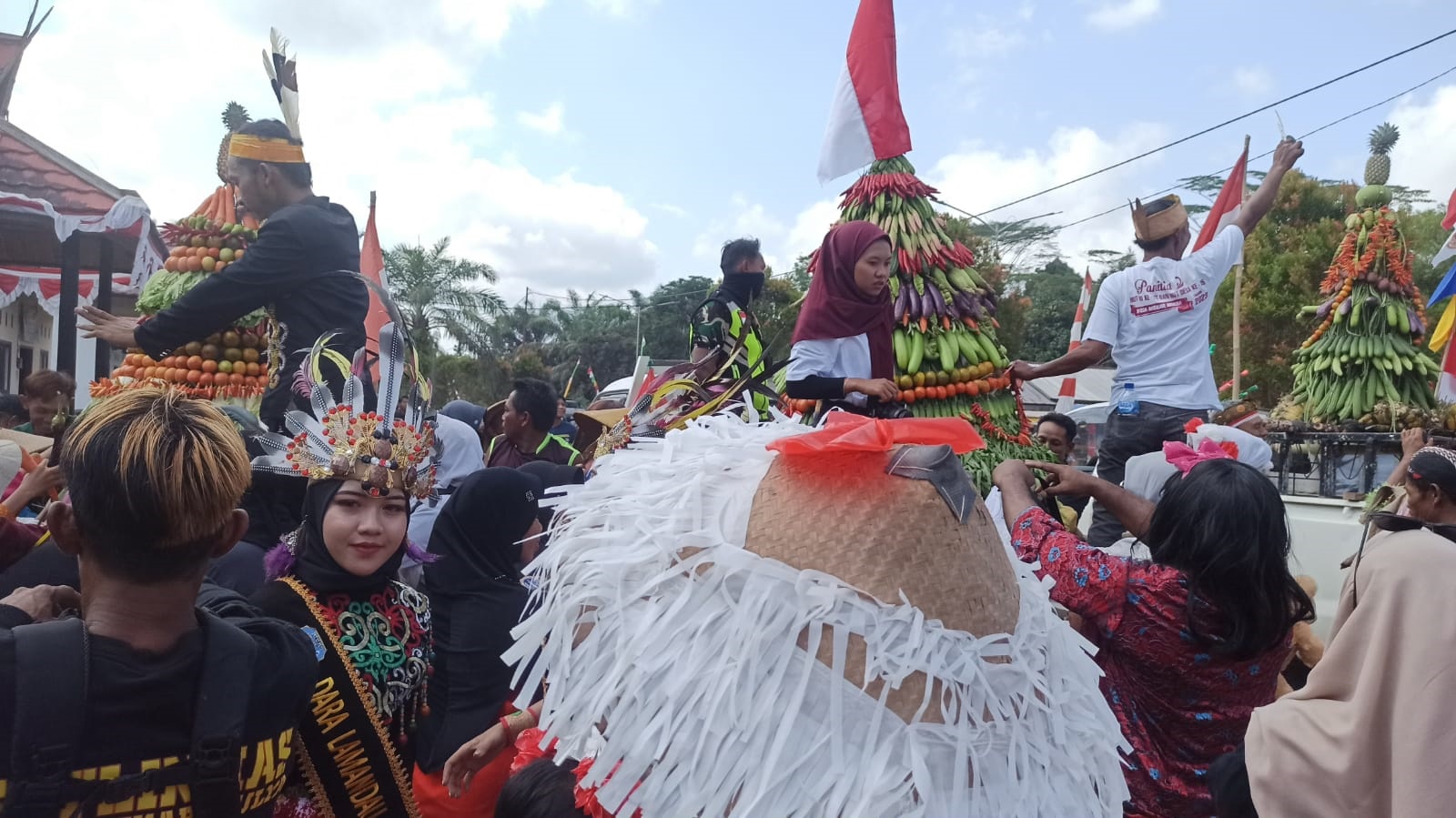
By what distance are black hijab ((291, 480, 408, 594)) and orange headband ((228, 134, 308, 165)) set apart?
1319 millimetres

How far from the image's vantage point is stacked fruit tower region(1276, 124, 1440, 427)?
7.78 meters

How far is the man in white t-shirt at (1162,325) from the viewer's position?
422cm

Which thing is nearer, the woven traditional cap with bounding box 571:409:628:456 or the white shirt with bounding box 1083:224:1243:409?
the white shirt with bounding box 1083:224:1243:409

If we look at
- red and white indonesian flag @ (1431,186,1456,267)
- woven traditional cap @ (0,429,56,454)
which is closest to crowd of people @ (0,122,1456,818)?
woven traditional cap @ (0,429,56,454)

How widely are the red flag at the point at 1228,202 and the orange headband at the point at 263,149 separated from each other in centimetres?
481

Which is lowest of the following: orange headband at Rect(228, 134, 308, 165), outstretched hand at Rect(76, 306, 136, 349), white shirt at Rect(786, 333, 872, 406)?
outstretched hand at Rect(76, 306, 136, 349)

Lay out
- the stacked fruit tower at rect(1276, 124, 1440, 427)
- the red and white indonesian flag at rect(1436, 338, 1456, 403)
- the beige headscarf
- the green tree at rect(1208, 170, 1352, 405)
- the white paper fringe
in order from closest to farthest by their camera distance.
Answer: the white paper fringe → the beige headscarf → the red and white indonesian flag at rect(1436, 338, 1456, 403) → the stacked fruit tower at rect(1276, 124, 1440, 427) → the green tree at rect(1208, 170, 1352, 405)

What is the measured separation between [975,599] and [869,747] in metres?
0.24

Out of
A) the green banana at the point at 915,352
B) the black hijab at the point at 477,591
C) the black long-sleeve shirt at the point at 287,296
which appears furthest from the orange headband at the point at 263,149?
the green banana at the point at 915,352

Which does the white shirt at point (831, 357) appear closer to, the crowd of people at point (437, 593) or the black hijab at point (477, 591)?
the crowd of people at point (437, 593)

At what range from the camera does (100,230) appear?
6.36m

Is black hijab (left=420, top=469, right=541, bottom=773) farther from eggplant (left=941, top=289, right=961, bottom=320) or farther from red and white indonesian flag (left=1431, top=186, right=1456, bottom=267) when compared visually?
red and white indonesian flag (left=1431, top=186, right=1456, bottom=267)

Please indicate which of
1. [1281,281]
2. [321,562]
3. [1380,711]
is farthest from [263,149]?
[1281,281]

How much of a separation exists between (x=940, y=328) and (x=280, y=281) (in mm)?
2342
